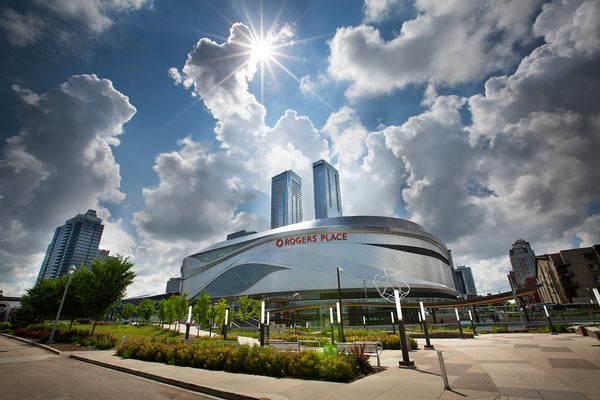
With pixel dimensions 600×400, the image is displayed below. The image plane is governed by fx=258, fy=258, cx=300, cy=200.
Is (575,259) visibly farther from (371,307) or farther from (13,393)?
(13,393)

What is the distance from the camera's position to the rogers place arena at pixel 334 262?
231 feet

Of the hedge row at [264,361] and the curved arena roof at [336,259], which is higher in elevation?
the curved arena roof at [336,259]

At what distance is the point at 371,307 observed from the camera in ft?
192

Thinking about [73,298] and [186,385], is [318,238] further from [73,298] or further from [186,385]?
[186,385]

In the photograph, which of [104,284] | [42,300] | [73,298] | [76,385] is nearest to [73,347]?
[104,284]

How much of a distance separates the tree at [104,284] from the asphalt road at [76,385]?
49.7 feet

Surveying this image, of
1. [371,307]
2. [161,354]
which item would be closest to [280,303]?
[371,307]

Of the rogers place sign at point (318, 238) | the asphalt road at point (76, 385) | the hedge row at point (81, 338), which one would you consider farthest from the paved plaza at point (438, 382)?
the rogers place sign at point (318, 238)

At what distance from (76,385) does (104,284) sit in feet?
72.5

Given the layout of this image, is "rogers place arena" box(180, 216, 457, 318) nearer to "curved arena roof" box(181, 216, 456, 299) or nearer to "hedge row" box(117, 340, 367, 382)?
"curved arena roof" box(181, 216, 456, 299)

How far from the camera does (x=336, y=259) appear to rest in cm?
7188

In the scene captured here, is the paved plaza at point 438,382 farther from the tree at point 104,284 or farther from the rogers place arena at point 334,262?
the rogers place arena at point 334,262

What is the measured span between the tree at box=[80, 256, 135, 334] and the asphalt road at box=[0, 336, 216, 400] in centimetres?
1515

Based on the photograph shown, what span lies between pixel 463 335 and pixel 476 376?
20.7 m
